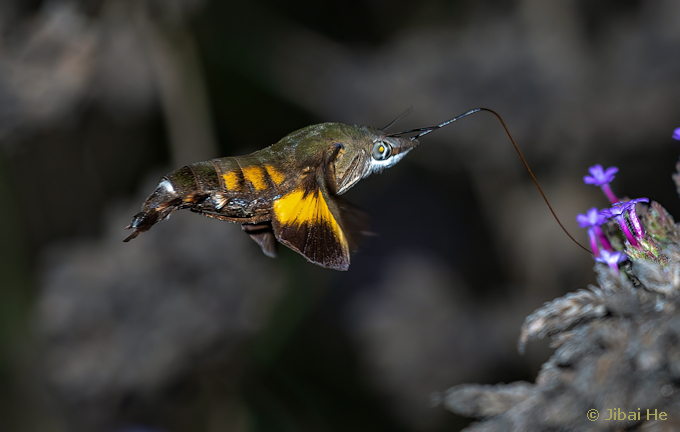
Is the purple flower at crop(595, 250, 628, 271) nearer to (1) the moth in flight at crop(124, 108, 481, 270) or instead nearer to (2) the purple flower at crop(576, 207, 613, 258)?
(2) the purple flower at crop(576, 207, 613, 258)

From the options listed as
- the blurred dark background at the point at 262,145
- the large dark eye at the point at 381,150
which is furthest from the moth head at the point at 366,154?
the blurred dark background at the point at 262,145

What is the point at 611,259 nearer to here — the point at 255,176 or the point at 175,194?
the point at 255,176

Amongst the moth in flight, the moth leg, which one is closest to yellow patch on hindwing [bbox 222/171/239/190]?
the moth in flight

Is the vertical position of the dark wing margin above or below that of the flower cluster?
above

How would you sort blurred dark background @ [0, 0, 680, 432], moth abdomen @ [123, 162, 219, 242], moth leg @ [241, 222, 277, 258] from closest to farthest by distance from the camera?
moth abdomen @ [123, 162, 219, 242]
moth leg @ [241, 222, 277, 258]
blurred dark background @ [0, 0, 680, 432]

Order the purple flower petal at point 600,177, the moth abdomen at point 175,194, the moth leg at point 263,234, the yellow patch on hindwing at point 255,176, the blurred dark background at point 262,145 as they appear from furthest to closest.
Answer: the blurred dark background at point 262,145 < the moth leg at point 263,234 < the purple flower petal at point 600,177 < the yellow patch on hindwing at point 255,176 < the moth abdomen at point 175,194

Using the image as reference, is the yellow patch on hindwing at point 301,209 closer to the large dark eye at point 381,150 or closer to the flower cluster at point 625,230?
the large dark eye at point 381,150

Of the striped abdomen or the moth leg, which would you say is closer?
the striped abdomen
